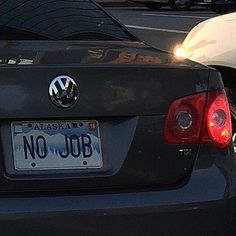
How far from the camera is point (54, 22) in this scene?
12.8ft

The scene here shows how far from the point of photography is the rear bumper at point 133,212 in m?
2.92

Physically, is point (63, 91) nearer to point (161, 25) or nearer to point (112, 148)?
point (112, 148)

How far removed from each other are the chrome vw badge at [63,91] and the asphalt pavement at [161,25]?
9.13 meters

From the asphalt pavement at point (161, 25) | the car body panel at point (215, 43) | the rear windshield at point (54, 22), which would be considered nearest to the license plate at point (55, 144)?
the rear windshield at point (54, 22)

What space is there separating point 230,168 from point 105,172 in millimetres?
579

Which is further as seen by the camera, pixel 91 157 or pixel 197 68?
pixel 197 68

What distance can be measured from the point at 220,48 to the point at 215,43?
0.27 ft

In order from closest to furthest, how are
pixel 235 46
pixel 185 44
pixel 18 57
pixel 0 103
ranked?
pixel 0 103, pixel 18 57, pixel 235 46, pixel 185 44

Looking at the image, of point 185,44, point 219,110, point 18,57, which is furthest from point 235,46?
point 18,57

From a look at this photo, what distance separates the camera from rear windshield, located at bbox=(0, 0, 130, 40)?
3.81 m

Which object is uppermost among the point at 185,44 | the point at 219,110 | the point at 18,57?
the point at 18,57

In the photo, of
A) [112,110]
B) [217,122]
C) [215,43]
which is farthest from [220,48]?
[112,110]

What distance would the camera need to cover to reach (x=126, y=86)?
307cm

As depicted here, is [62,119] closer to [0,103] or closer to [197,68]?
[0,103]
